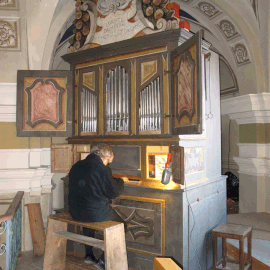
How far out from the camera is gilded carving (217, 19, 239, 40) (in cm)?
Answer: 644

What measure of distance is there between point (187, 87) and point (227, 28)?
3.70 metres

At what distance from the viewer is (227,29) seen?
6.57 m

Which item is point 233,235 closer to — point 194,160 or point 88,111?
point 194,160

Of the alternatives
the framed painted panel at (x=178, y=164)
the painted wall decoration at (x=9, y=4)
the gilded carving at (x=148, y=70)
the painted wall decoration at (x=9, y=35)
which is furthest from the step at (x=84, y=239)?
the painted wall decoration at (x=9, y=4)

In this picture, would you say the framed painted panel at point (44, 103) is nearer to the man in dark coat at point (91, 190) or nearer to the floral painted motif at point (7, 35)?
the floral painted motif at point (7, 35)

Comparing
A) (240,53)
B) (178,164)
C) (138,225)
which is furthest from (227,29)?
(138,225)

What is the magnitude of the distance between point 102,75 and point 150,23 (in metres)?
1.17

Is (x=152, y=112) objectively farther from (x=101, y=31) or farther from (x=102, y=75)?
(x=101, y=31)

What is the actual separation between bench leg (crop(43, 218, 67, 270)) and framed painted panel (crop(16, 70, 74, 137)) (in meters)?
1.71

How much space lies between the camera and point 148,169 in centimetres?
438

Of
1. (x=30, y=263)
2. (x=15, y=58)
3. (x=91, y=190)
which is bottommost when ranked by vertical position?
(x=30, y=263)

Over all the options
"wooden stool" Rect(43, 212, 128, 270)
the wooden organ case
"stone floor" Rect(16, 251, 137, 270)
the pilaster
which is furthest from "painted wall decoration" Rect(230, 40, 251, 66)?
"stone floor" Rect(16, 251, 137, 270)

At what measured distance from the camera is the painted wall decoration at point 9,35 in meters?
5.00

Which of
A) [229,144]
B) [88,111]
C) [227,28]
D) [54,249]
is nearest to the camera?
[54,249]
